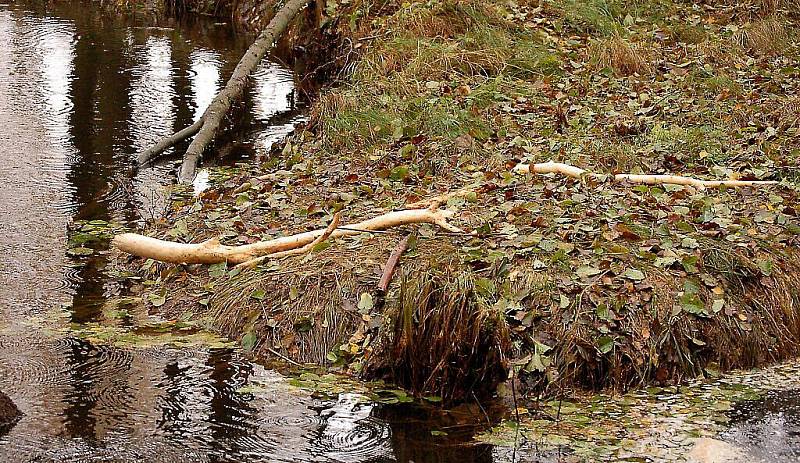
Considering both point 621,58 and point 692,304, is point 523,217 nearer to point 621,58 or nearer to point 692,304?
point 692,304

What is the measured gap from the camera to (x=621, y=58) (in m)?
12.1

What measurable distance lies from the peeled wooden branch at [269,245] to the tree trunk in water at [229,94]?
2.97 m

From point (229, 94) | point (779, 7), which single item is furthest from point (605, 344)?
point (779, 7)

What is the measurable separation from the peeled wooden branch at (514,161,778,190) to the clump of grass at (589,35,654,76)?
3.79 m

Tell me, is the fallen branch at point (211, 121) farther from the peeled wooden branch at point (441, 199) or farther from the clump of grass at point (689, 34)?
the clump of grass at point (689, 34)

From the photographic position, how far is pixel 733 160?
9062 mm

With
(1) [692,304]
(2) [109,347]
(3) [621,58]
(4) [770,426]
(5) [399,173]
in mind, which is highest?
(3) [621,58]

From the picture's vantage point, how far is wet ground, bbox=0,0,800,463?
202 inches

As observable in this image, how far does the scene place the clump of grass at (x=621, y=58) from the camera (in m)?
12.0

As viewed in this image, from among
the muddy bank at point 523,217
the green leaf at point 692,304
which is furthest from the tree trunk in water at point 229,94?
the green leaf at point 692,304

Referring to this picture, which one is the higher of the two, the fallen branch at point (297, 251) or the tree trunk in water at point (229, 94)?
the tree trunk in water at point (229, 94)

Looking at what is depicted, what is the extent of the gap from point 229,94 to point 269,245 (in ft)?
17.2

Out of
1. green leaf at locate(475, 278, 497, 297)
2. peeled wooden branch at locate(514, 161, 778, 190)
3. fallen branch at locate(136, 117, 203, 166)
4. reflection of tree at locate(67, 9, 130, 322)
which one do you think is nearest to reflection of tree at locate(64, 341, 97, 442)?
reflection of tree at locate(67, 9, 130, 322)

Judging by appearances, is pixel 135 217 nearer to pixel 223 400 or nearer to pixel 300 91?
→ pixel 223 400
